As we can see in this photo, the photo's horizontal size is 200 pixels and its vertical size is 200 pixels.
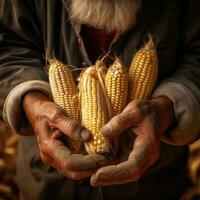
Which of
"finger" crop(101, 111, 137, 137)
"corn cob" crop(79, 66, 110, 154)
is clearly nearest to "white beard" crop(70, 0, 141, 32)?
"corn cob" crop(79, 66, 110, 154)

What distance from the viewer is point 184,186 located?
1.33m

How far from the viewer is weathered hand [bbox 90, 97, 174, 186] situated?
85 centimetres

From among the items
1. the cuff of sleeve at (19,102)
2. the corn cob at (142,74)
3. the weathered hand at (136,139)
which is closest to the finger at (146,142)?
the weathered hand at (136,139)

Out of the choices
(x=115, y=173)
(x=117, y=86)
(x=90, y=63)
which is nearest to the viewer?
(x=115, y=173)

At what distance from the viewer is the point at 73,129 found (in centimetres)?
88

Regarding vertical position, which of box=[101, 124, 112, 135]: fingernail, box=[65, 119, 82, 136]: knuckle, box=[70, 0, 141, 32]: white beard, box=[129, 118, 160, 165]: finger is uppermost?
box=[70, 0, 141, 32]: white beard

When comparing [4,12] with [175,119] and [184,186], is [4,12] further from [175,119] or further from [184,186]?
[184,186]

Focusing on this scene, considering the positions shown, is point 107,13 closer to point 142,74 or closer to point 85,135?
point 142,74

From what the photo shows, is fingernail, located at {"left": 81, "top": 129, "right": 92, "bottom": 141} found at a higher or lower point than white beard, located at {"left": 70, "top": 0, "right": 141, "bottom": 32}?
lower

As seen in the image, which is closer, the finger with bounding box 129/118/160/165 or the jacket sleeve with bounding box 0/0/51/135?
the finger with bounding box 129/118/160/165

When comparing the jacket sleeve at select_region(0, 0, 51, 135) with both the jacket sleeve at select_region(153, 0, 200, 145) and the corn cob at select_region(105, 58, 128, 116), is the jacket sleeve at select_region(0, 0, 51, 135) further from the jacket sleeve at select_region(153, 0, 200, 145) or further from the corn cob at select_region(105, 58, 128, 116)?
the jacket sleeve at select_region(153, 0, 200, 145)

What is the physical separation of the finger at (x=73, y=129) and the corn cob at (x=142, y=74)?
0.52ft

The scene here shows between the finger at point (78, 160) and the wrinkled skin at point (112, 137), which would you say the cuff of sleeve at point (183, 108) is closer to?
the wrinkled skin at point (112, 137)

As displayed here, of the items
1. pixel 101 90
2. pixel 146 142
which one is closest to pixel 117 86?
pixel 101 90
